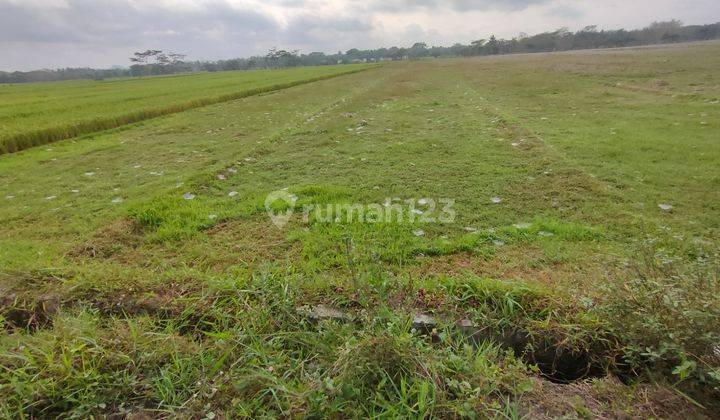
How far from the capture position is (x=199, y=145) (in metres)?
9.41

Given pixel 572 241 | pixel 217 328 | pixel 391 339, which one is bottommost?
pixel 572 241

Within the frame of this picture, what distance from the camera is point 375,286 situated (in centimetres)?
256

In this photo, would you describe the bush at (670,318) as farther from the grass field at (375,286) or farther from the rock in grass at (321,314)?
the rock in grass at (321,314)

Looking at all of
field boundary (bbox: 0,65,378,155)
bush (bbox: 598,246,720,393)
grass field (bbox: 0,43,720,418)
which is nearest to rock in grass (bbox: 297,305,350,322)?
grass field (bbox: 0,43,720,418)

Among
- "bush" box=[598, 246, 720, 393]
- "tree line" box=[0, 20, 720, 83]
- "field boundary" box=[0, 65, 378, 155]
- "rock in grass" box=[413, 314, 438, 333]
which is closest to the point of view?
"bush" box=[598, 246, 720, 393]

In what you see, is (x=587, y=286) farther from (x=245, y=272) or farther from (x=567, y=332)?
(x=245, y=272)

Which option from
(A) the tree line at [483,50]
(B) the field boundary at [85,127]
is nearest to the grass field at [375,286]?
(B) the field boundary at [85,127]

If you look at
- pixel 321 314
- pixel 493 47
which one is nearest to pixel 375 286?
pixel 321 314

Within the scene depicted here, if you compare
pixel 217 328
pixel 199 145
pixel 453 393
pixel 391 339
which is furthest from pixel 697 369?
pixel 199 145

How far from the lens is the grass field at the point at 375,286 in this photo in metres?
1.82

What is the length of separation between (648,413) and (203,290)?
110 inches

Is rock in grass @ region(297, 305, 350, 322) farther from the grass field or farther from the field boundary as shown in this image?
the field boundary

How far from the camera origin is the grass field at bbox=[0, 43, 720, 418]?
1817mm

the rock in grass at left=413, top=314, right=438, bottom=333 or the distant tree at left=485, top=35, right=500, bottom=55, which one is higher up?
the distant tree at left=485, top=35, right=500, bottom=55
